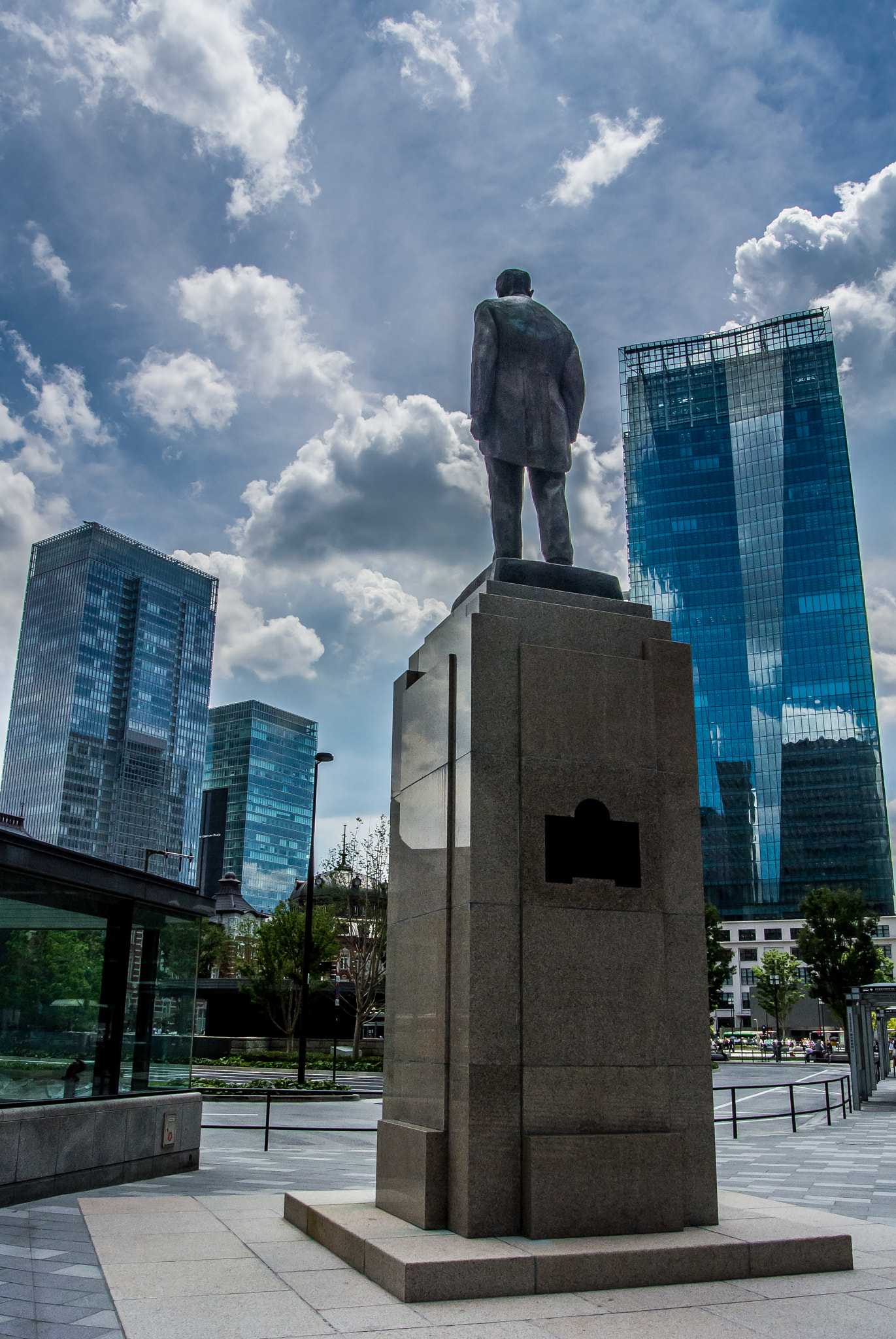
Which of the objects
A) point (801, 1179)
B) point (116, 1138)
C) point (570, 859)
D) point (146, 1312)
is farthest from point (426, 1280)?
point (801, 1179)

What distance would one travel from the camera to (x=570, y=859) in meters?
7.11

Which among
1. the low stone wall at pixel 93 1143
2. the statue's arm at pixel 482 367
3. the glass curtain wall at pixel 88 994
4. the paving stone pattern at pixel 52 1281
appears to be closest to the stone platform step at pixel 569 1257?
the paving stone pattern at pixel 52 1281

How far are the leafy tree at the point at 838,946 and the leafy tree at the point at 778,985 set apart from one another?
64.9 ft

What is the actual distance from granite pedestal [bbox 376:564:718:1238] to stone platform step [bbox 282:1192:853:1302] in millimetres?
240

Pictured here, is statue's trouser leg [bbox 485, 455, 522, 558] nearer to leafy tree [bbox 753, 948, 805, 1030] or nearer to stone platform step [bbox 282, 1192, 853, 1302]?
stone platform step [bbox 282, 1192, 853, 1302]

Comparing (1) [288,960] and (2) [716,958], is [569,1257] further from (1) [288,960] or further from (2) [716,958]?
(2) [716,958]

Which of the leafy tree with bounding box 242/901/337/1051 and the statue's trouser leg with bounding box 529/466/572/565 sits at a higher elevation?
the statue's trouser leg with bounding box 529/466/572/565

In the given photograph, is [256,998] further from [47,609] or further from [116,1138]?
[47,609]

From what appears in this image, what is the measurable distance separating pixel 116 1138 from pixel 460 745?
7.16m

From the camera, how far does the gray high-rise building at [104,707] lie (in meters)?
158

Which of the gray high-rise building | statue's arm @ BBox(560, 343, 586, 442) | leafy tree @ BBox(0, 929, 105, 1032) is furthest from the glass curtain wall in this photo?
the gray high-rise building

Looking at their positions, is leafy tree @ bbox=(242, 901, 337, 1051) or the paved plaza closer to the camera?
the paved plaza

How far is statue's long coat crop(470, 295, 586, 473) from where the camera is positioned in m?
9.40

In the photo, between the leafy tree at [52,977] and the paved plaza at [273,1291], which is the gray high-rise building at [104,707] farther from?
the paved plaza at [273,1291]
